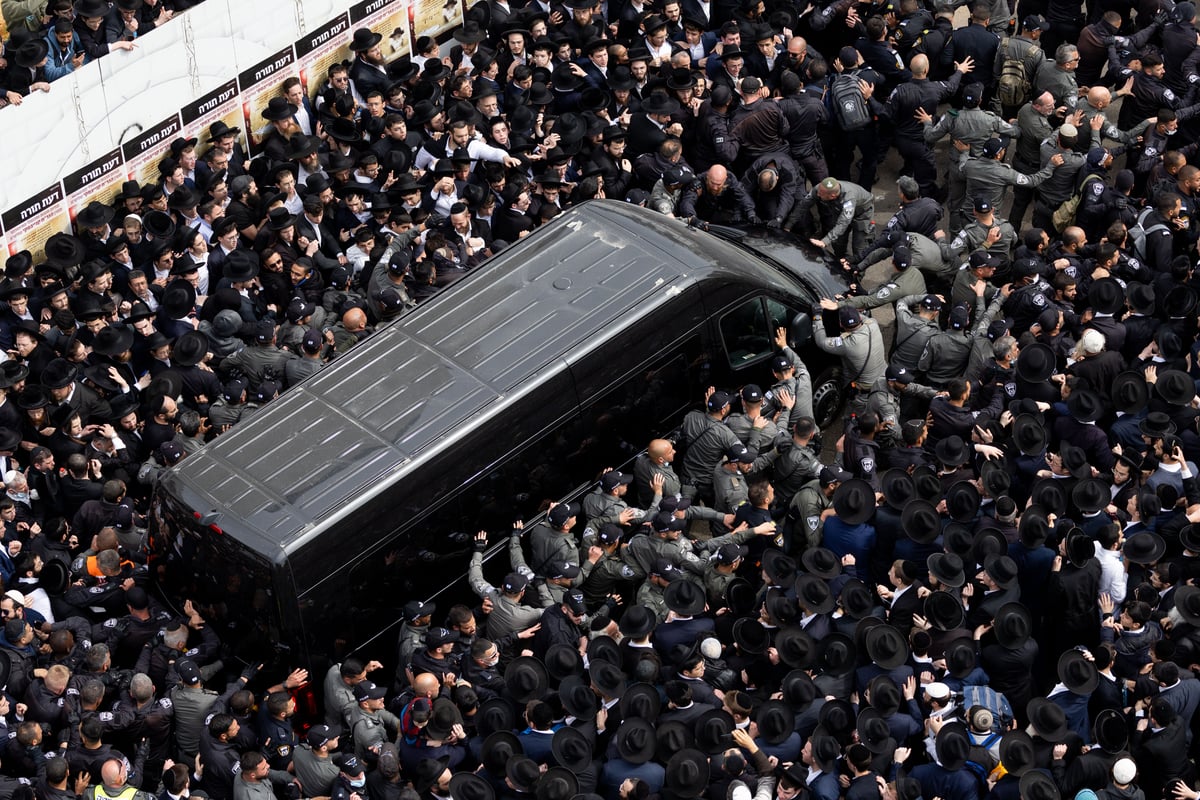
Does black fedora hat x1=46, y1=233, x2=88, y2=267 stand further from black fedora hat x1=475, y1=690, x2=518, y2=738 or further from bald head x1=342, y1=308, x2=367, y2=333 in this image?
black fedora hat x1=475, y1=690, x2=518, y2=738

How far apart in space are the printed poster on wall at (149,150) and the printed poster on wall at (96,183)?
0.37ft

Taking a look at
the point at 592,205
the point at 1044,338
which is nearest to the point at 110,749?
the point at 592,205

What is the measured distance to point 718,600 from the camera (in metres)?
13.6

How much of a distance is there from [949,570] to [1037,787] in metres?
2.25

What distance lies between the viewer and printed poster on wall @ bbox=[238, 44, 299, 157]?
17609mm

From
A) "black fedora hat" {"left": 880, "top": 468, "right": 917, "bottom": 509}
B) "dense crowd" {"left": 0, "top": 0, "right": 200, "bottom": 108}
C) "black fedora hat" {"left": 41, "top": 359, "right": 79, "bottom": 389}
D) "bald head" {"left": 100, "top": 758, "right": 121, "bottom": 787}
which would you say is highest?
"dense crowd" {"left": 0, "top": 0, "right": 200, "bottom": 108}

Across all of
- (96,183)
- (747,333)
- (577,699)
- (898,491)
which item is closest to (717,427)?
(747,333)

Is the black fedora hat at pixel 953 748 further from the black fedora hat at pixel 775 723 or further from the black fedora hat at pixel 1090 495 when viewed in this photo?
the black fedora hat at pixel 1090 495

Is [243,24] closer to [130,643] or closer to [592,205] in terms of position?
[592,205]

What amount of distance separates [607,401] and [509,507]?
121cm

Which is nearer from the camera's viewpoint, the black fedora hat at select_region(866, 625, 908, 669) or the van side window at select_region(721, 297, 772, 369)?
the black fedora hat at select_region(866, 625, 908, 669)

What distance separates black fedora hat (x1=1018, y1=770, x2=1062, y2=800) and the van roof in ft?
16.3

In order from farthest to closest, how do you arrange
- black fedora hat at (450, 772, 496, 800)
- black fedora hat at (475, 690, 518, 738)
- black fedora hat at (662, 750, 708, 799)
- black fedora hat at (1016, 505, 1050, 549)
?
1. black fedora hat at (1016, 505, 1050, 549)
2. black fedora hat at (475, 690, 518, 738)
3. black fedora hat at (450, 772, 496, 800)
4. black fedora hat at (662, 750, 708, 799)

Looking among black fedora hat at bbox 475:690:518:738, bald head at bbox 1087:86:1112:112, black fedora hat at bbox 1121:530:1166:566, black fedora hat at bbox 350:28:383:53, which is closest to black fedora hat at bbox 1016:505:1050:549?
black fedora hat at bbox 1121:530:1166:566
